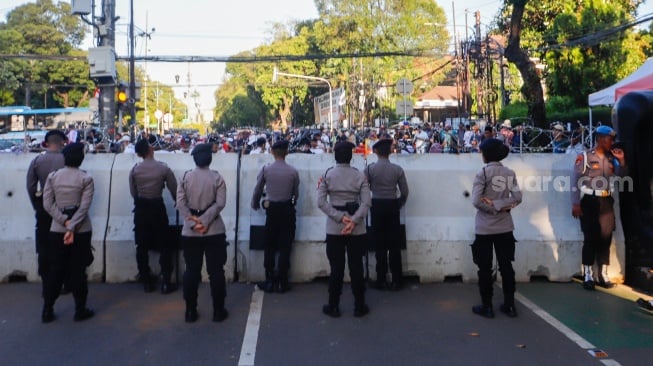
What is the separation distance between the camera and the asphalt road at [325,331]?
17.7ft

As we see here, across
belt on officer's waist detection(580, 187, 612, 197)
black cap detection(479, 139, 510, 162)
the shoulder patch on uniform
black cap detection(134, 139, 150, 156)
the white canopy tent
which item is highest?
the white canopy tent

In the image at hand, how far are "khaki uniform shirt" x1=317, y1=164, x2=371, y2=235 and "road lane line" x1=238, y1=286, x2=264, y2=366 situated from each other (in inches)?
46.4

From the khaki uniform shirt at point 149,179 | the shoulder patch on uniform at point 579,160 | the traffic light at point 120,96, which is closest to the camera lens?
the khaki uniform shirt at point 149,179

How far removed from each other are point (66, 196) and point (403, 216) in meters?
4.04

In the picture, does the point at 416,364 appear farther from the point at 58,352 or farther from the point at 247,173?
the point at 247,173

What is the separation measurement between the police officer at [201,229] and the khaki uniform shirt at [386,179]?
197 cm

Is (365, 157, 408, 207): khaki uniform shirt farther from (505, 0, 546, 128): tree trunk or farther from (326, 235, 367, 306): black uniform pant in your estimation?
(505, 0, 546, 128): tree trunk

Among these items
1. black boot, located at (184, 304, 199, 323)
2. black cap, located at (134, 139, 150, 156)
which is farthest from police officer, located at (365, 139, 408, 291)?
black cap, located at (134, 139, 150, 156)

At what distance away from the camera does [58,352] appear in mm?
5523

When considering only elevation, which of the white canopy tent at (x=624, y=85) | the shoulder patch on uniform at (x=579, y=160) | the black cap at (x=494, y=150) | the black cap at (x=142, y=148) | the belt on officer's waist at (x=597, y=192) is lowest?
the belt on officer's waist at (x=597, y=192)

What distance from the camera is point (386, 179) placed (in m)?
7.48

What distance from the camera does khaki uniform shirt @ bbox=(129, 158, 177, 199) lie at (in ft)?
24.1

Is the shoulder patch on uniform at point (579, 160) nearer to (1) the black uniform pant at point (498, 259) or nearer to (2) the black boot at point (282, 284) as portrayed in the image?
(1) the black uniform pant at point (498, 259)

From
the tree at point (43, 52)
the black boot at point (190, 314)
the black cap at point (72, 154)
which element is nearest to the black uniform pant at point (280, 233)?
the black boot at point (190, 314)
